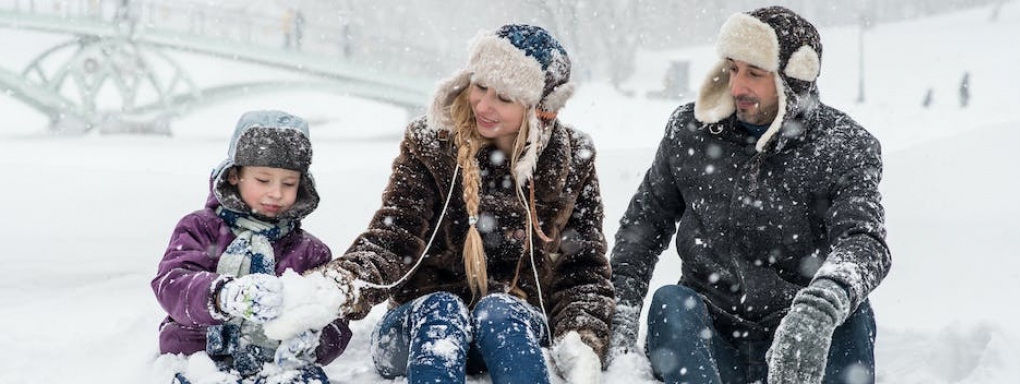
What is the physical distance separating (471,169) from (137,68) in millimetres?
17404

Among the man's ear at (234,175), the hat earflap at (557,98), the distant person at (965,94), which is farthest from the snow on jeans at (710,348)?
the distant person at (965,94)

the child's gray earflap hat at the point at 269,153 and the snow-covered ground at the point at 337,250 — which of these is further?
the snow-covered ground at the point at 337,250

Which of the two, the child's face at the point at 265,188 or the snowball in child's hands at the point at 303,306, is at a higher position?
the child's face at the point at 265,188

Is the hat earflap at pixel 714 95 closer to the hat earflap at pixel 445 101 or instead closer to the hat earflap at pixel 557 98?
the hat earflap at pixel 557 98

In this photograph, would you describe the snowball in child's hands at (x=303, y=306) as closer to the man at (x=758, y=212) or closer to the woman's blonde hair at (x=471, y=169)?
the woman's blonde hair at (x=471, y=169)

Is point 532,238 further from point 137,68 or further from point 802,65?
point 137,68

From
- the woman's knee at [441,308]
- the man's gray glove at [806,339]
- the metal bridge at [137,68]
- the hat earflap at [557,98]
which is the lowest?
the metal bridge at [137,68]

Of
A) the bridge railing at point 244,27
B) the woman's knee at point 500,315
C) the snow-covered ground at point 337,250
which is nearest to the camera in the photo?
the woman's knee at point 500,315

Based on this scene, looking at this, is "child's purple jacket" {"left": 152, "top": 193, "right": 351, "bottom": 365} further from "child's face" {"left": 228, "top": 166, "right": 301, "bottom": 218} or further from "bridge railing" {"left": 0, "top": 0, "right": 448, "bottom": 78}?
"bridge railing" {"left": 0, "top": 0, "right": 448, "bottom": 78}

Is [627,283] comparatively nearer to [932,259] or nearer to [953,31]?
[932,259]

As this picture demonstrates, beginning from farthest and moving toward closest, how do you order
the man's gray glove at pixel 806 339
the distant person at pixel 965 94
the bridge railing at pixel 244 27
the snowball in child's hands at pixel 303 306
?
the distant person at pixel 965 94
the bridge railing at pixel 244 27
the snowball in child's hands at pixel 303 306
the man's gray glove at pixel 806 339

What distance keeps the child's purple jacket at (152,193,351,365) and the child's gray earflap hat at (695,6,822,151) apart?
1.60m

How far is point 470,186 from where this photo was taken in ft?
9.29

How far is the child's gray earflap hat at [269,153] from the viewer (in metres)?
2.76
